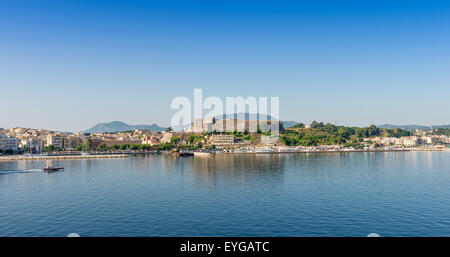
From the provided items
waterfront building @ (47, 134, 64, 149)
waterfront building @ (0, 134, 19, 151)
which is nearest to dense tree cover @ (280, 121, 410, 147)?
waterfront building @ (47, 134, 64, 149)

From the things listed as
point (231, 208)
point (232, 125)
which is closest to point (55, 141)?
point (232, 125)

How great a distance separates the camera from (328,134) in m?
80.6

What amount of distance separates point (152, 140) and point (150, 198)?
61.0 m

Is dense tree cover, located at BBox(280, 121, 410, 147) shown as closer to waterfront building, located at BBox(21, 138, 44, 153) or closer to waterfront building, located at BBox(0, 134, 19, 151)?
waterfront building, located at BBox(21, 138, 44, 153)

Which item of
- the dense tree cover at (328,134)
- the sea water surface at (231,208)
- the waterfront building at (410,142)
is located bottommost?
the sea water surface at (231,208)

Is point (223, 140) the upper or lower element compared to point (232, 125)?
lower

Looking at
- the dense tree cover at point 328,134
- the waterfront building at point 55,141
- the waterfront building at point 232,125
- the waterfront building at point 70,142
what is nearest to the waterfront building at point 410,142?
the dense tree cover at point 328,134

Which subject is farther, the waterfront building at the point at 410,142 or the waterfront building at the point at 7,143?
the waterfront building at the point at 410,142

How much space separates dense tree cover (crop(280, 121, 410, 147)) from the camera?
228 ft

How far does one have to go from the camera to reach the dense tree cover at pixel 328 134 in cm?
6962

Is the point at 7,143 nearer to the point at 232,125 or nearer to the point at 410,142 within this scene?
the point at 232,125

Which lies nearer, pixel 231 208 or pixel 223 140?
pixel 231 208

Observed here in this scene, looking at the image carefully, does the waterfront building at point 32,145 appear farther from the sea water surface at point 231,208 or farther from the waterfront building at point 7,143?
the sea water surface at point 231,208
